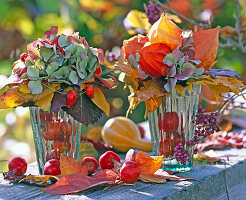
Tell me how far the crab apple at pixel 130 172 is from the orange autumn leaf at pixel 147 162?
0.14 feet

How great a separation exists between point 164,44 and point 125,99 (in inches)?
55.5

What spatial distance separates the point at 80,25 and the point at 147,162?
68.5 inches

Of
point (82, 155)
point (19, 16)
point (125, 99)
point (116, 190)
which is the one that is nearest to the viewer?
point (116, 190)

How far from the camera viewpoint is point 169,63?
2.65ft

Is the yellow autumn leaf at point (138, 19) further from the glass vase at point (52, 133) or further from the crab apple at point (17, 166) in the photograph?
the crab apple at point (17, 166)

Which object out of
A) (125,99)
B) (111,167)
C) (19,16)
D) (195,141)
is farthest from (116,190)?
(19,16)

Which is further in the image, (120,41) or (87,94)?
(120,41)

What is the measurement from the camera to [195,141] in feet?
2.89

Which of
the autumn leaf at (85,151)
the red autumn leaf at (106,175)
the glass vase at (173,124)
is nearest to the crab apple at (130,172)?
the red autumn leaf at (106,175)

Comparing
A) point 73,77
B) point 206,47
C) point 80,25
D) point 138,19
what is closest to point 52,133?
point 73,77

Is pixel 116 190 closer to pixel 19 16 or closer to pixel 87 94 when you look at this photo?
pixel 87 94

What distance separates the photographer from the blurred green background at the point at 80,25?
221 centimetres

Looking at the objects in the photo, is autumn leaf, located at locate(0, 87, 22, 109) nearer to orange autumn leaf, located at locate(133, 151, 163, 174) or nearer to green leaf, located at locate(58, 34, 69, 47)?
green leaf, located at locate(58, 34, 69, 47)

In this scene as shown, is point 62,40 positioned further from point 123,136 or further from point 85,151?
point 123,136
